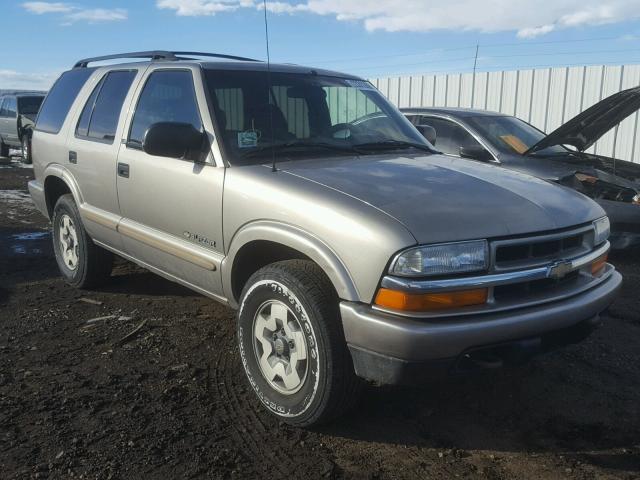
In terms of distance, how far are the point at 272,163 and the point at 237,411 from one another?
1398mm

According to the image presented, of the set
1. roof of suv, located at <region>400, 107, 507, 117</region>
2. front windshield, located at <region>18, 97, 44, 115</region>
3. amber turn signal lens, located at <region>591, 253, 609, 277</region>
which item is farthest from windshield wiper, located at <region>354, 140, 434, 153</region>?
front windshield, located at <region>18, 97, 44, 115</region>

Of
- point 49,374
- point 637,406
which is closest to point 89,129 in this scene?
point 49,374

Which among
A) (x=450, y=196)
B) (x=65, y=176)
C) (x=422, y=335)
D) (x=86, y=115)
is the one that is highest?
(x=86, y=115)

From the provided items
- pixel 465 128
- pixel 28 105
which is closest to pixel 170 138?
pixel 465 128

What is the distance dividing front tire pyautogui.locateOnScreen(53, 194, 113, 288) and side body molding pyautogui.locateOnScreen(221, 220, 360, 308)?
2.15 m

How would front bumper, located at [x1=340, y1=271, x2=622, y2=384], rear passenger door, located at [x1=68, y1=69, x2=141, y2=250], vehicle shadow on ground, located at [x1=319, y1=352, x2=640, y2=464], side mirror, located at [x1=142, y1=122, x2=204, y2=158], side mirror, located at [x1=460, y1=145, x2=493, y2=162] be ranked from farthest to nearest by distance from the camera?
side mirror, located at [x1=460, y1=145, x2=493, y2=162], rear passenger door, located at [x1=68, y1=69, x2=141, y2=250], side mirror, located at [x1=142, y1=122, x2=204, y2=158], vehicle shadow on ground, located at [x1=319, y1=352, x2=640, y2=464], front bumper, located at [x1=340, y1=271, x2=622, y2=384]

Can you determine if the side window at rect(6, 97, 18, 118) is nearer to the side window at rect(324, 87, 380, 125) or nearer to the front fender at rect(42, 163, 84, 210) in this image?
the front fender at rect(42, 163, 84, 210)

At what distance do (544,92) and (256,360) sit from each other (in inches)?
406

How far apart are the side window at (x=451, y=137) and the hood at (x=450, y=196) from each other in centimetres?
356

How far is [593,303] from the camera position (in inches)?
123

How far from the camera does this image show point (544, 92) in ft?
39.1

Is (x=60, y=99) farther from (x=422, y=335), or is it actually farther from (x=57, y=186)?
(x=422, y=335)

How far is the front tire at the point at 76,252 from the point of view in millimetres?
5273

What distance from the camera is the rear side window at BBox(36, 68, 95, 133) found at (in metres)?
5.52
